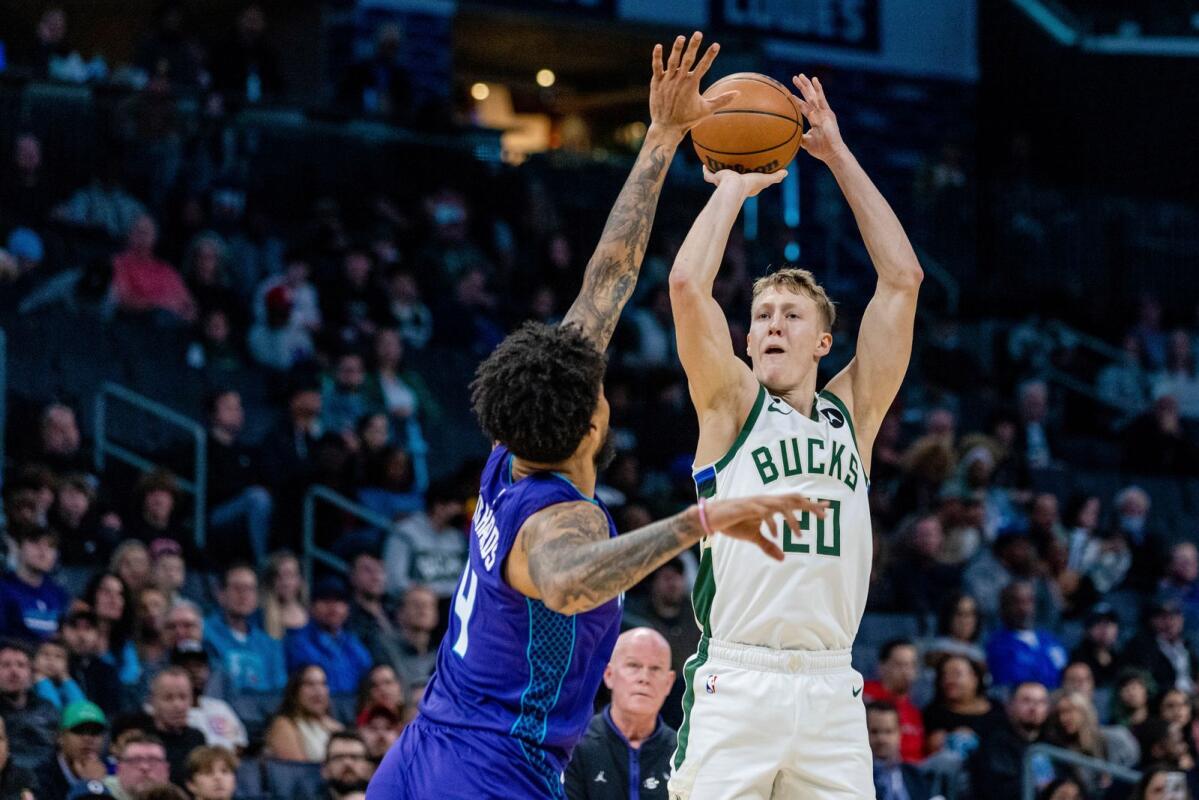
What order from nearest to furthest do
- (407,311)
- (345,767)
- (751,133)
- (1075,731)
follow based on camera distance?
(751,133) → (345,767) → (1075,731) → (407,311)

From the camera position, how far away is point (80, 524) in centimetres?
1066

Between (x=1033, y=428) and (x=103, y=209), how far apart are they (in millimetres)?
8102

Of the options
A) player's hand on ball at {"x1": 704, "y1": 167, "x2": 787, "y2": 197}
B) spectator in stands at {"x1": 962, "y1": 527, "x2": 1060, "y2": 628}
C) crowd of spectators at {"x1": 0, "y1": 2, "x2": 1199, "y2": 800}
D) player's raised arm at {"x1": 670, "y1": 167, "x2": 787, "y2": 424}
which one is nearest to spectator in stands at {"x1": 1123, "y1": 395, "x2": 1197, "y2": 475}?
crowd of spectators at {"x1": 0, "y1": 2, "x2": 1199, "y2": 800}

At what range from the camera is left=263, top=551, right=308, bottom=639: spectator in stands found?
10.7 meters

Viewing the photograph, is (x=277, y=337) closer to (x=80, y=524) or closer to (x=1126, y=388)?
(x=80, y=524)

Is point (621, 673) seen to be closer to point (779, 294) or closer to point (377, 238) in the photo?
point (779, 294)

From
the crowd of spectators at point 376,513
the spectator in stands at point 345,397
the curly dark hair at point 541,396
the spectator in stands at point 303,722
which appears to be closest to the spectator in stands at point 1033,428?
the crowd of spectators at point 376,513

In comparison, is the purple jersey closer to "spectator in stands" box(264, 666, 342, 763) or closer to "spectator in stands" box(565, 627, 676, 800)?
"spectator in stands" box(565, 627, 676, 800)

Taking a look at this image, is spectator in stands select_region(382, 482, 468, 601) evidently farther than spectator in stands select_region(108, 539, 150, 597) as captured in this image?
Yes

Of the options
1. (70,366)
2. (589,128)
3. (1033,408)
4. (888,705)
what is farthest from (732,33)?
(888,705)

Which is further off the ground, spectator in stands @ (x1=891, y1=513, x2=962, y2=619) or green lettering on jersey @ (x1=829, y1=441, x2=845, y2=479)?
green lettering on jersey @ (x1=829, y1=441, x2=845, y2=479)

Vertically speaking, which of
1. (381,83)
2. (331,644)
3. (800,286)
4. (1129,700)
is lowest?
(1129,700)

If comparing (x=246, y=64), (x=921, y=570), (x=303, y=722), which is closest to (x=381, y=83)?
(x=246, y=64)

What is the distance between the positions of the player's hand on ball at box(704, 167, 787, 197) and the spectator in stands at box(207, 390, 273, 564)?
6171 mm
